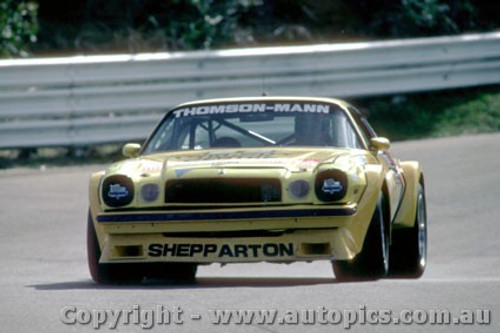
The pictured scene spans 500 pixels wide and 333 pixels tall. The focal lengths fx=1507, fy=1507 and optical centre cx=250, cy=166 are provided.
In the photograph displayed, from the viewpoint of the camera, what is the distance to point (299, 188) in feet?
28.0

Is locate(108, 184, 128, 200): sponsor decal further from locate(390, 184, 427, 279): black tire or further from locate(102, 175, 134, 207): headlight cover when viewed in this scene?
locate(390, 184, 427, 279): black tire

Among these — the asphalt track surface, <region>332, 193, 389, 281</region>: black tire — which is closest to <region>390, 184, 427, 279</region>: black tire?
the asphalt track surface

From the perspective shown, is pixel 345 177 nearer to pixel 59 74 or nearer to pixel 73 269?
pixel 73 269

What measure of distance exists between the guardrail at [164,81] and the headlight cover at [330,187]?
8.16 meters

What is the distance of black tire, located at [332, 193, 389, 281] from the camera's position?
28.6ft

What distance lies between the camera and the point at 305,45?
1927 centimetres

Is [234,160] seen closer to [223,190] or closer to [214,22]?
[223,190]

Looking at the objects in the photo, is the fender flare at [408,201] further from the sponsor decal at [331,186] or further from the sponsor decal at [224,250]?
the sponsor decal at [224,250]

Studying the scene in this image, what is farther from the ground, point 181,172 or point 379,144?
point 181,172

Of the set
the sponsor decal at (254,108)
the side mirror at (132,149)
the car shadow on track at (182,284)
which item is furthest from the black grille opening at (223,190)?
the sponsor decal at (254,108)

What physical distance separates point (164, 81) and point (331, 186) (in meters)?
8.53

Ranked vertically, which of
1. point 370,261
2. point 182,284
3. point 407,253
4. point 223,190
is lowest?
point 407,253

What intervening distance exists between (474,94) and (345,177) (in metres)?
10.1

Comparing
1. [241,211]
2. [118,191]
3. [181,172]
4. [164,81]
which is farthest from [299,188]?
[164,81]
